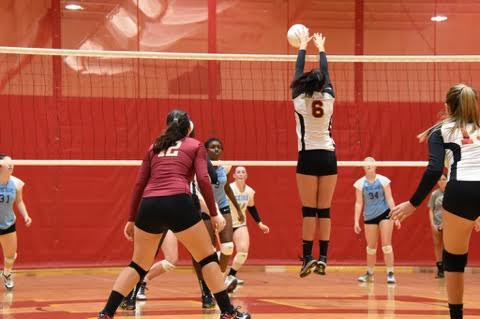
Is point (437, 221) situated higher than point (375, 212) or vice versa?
point (375, 212)

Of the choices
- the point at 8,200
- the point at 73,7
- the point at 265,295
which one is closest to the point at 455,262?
the point at 265,295

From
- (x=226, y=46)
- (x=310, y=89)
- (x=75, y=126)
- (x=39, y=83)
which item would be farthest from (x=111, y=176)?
(x=310, y=89)

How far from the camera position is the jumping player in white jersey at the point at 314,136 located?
8.65m

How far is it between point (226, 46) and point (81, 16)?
2.66m

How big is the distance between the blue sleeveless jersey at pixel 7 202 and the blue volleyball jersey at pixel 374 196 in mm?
5414

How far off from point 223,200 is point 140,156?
439cm

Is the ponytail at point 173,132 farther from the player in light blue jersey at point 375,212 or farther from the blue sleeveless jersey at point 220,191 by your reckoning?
the player in light blue jersey at point 375,212

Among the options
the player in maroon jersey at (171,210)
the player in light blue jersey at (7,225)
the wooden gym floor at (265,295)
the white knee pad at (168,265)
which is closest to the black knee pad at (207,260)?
the player in maroon jersey at (171,210)

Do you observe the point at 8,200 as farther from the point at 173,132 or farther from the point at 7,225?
the point at 173,132

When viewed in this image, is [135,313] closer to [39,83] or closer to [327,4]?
[39,83]

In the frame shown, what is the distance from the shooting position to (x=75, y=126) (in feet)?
51.0

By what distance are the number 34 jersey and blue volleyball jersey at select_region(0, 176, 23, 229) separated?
19.3ft

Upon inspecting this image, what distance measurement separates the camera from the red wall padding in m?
15.5

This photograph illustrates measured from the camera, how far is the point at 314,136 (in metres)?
A: 8.73
